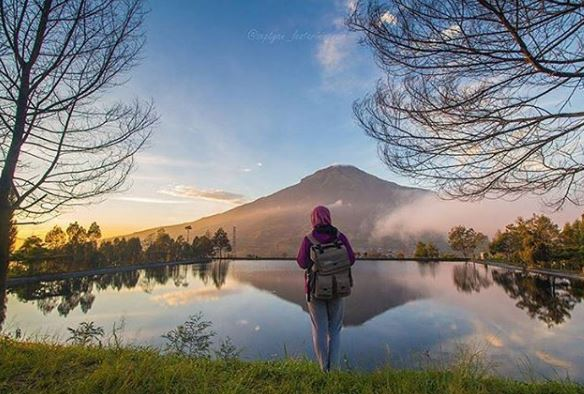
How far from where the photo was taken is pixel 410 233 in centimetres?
14762

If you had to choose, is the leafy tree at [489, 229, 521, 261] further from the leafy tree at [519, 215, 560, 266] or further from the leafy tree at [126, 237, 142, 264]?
the leafy tree at [126, 237, 142, 264]

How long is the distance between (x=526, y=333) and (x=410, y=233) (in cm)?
14046

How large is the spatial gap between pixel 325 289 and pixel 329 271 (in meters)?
0.14

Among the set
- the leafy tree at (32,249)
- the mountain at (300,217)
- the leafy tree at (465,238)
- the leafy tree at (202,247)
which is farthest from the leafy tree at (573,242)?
the mountain at (300,217)

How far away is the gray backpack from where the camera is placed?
281 centimetres

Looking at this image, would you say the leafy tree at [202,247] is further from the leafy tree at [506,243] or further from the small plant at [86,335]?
the small plant at [86,335]

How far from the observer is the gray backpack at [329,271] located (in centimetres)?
281

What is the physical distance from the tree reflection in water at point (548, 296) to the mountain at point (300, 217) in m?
88.8

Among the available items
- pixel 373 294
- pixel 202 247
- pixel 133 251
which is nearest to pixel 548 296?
pixel 373 294

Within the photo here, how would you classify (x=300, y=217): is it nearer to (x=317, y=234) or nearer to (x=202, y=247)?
(x=202, y=247)

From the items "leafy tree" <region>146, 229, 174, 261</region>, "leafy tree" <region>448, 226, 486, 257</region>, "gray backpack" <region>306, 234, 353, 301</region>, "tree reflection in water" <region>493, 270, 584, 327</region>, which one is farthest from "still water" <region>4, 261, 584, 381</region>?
"leafy tree" <region>448, 226, 486, 257</region>

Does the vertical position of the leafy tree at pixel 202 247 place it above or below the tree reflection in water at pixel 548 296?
above

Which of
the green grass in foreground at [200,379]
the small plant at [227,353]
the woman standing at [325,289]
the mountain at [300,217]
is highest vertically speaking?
the mountain at [300,217]

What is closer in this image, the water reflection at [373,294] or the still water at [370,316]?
the still water at [370,316]
